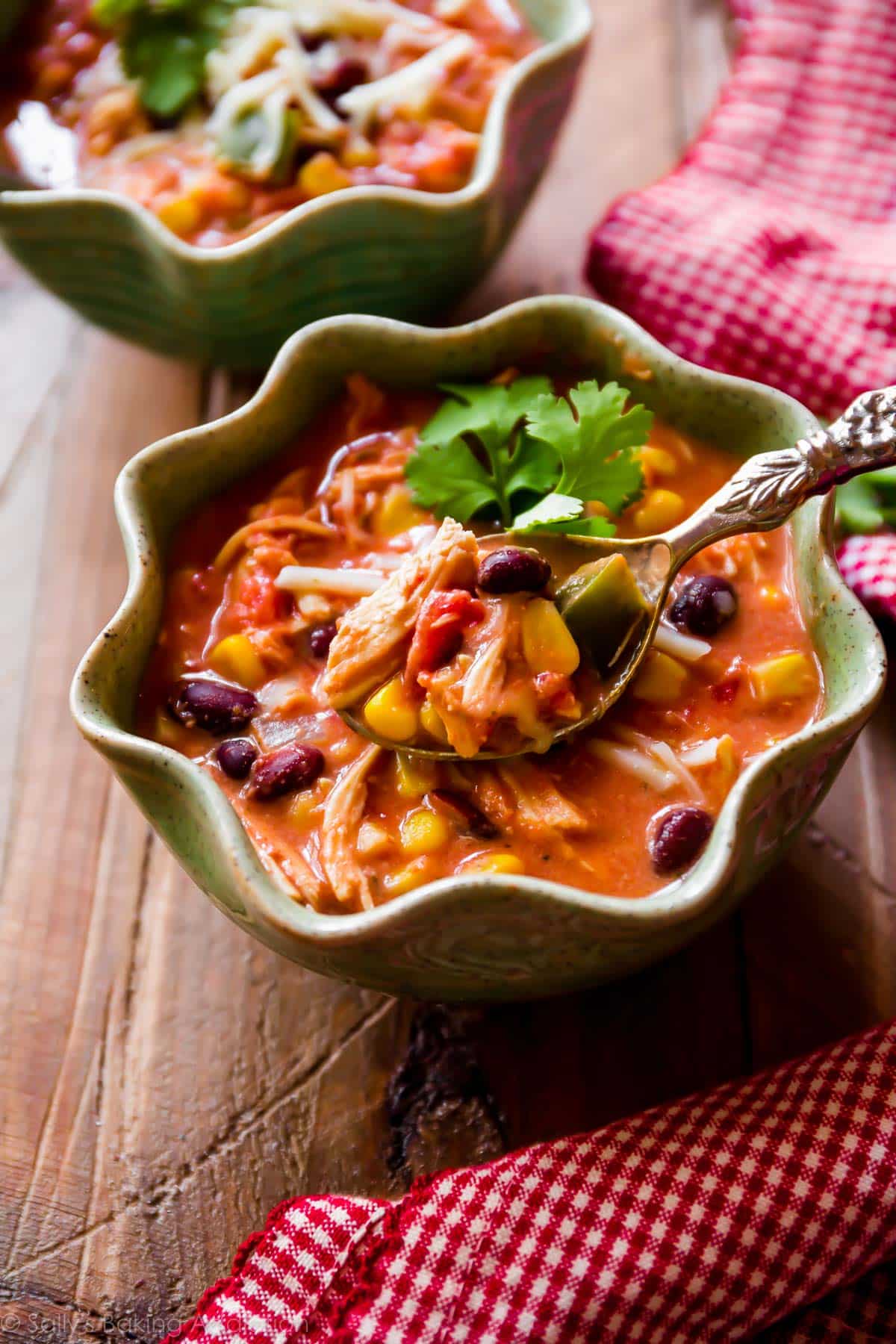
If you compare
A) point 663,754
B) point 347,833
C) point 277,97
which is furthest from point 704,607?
point 277,97

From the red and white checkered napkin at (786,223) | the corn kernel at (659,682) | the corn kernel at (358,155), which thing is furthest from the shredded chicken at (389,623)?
the corn kernel at (358,155)

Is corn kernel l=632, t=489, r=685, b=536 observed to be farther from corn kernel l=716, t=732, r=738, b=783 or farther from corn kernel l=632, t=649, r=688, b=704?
corn kernel l=716, t=732, r=738, b=783

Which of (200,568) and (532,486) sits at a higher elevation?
(532,486)

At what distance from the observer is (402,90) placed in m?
3.17

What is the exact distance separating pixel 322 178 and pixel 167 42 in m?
0.58

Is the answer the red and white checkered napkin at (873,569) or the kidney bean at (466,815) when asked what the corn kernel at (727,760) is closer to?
the kidney bean at (466,815)

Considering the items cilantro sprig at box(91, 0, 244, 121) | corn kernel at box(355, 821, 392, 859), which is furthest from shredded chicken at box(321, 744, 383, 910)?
cilantro sprig at box(91, 0, 244, 121)

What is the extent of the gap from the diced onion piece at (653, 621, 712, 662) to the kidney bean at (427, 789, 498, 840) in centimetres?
44

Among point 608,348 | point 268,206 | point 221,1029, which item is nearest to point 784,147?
point 608,348

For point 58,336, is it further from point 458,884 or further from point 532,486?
point 458,884

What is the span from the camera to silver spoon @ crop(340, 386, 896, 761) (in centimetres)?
226

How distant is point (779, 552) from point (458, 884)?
1023mm

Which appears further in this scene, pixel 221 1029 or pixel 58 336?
pixel 58 336

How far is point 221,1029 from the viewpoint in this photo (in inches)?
99.3
